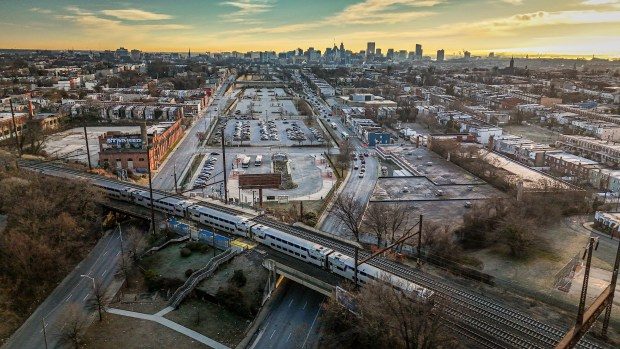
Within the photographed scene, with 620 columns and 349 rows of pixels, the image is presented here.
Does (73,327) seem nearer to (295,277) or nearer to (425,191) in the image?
(295,277)

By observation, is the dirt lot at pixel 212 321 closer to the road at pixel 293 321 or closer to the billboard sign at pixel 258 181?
the road at pixel 293 321

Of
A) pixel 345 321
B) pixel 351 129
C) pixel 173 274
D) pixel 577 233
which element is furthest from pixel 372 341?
pixel 351 129

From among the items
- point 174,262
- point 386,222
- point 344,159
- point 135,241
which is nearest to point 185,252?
point 174,262

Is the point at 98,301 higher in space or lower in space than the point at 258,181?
lower

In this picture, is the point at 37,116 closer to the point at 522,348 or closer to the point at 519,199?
the point at 519,199

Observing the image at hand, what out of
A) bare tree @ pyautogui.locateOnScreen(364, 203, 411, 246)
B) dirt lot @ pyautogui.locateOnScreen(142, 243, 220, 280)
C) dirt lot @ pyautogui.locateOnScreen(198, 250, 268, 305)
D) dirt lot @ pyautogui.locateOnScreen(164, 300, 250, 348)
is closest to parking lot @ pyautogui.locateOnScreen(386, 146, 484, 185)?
bare tree @ pyautogui.locateOnScreen(364, 203, 411, 246)

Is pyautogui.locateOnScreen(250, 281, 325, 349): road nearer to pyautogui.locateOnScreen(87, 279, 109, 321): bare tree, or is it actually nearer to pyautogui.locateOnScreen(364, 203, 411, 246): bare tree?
pyautogui.locateOnScreen(364, 203, 411, 246): bare tree
